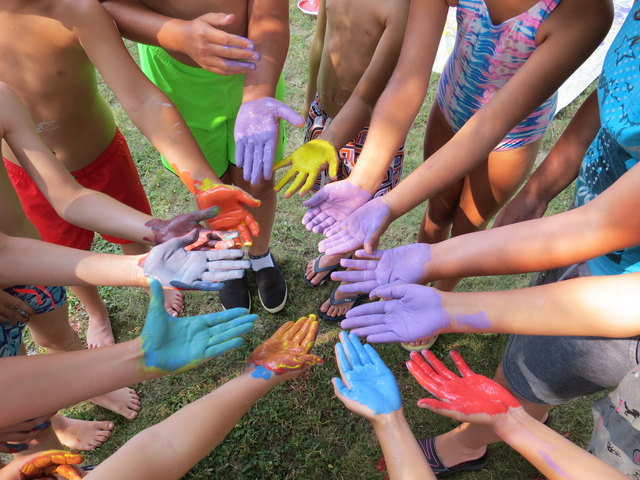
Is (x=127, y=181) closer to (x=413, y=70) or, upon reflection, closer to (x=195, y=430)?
(x=195, y=430)

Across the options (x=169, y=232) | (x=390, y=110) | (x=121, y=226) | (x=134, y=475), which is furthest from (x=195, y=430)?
(x=390, y=110)

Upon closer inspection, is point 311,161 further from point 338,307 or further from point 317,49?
point 338,307

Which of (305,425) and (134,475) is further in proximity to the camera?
(305,425)

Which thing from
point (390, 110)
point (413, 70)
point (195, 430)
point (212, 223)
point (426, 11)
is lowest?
point (195, 430)

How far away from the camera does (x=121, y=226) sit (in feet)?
6.25

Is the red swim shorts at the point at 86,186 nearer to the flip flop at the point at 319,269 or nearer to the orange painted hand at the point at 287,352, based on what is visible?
the orange painted hand at the point at 287,352

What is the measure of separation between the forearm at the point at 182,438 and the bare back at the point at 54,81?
52.7 inches

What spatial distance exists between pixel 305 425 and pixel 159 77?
197cm

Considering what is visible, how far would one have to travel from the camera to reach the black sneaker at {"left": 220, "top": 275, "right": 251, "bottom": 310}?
2805 millimetres

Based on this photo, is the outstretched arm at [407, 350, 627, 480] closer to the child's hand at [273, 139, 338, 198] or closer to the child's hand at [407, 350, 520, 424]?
the child's hand at [407, 350, 520, 424]

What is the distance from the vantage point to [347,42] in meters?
2.26

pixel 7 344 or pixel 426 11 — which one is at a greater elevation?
pixel 426 11

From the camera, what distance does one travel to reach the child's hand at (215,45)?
190cm

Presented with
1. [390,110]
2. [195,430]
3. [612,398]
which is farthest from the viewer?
[390,110]
